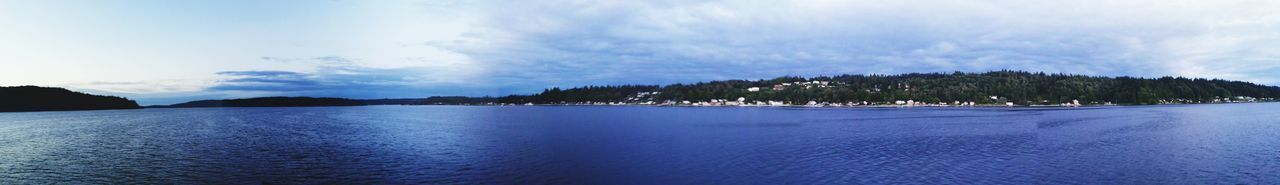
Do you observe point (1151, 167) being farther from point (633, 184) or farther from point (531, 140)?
point (531, 140)

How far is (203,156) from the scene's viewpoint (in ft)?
158

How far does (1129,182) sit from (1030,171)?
15.7 feet

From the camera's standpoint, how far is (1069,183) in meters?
33.6

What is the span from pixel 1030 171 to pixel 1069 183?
4.35m

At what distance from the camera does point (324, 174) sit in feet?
121

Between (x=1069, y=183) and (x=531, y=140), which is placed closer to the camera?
(x=1069, y=183)

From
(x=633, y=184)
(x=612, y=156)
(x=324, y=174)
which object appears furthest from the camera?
(x=612, y=156)

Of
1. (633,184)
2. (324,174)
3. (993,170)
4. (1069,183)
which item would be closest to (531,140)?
(324,174)

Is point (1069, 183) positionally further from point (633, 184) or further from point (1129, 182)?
point (633, 184)

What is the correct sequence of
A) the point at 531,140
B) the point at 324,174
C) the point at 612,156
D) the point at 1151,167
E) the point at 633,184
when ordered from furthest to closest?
the point at 531,140 < the point at 612,156 < the point at 1151,167 < the point at 324,174 < the point at 633,184

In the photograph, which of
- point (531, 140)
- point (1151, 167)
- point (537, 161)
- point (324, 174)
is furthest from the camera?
point (531, 140)

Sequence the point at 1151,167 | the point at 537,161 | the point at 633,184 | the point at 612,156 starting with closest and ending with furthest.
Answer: the point at 633,184
the point at 1151,167
the point at 537,161
the point at 612,156

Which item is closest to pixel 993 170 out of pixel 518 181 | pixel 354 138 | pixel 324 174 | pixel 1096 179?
pixel 1096 179

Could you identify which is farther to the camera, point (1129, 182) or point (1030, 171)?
point (1030, 171)
